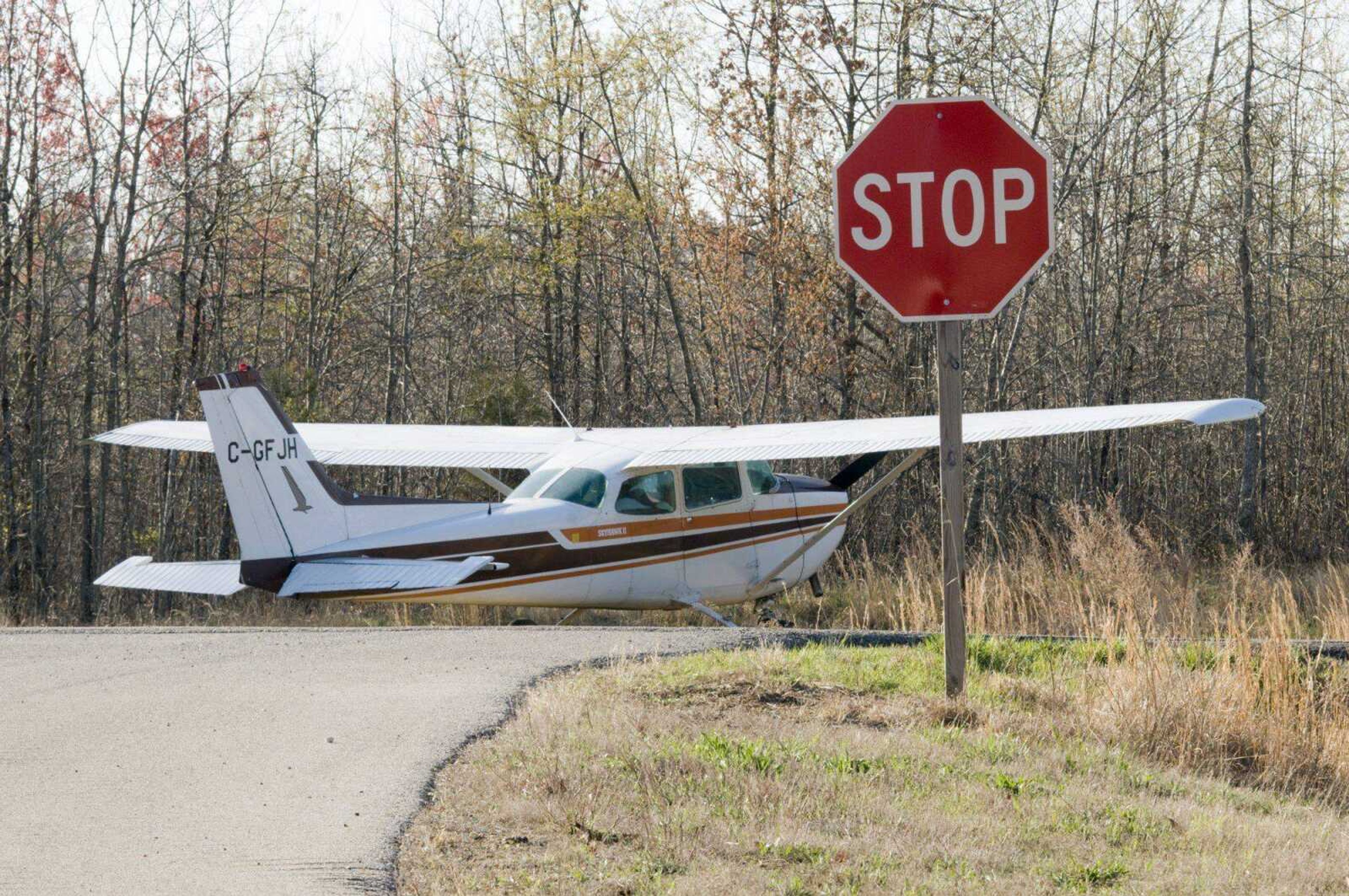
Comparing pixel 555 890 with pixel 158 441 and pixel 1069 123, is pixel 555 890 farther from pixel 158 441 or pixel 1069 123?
pixel 1069 123

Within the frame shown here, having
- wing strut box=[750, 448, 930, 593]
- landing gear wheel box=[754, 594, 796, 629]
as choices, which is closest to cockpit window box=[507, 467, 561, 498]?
wing strut box=[750, 448, 930, 593]

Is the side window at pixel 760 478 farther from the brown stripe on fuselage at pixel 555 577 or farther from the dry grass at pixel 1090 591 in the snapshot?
the dry grass at pixel 1090 591

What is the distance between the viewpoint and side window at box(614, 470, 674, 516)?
13.2m

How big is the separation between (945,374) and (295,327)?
19.8 metres

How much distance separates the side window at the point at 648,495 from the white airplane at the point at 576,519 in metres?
0.01

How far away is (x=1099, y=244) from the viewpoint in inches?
835

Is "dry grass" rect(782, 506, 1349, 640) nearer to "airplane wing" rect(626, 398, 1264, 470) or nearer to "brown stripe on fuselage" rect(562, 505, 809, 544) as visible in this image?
"airplane wing" rect(626, 398, 1264, 470)

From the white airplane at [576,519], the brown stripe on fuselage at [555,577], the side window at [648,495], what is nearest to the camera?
the brown stripe on fuselage at [555,577]

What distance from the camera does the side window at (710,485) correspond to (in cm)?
1367

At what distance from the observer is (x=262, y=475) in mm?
12250

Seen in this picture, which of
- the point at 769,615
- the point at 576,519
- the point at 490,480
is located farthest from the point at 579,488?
the point at 769,615

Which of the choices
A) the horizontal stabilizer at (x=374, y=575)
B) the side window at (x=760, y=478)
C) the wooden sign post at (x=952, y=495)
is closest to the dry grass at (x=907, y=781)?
the wooden sign post at (x=952, y=495)

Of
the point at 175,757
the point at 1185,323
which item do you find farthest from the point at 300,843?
the point at 1185,323

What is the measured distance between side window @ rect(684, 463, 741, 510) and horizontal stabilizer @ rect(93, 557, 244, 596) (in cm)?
425
